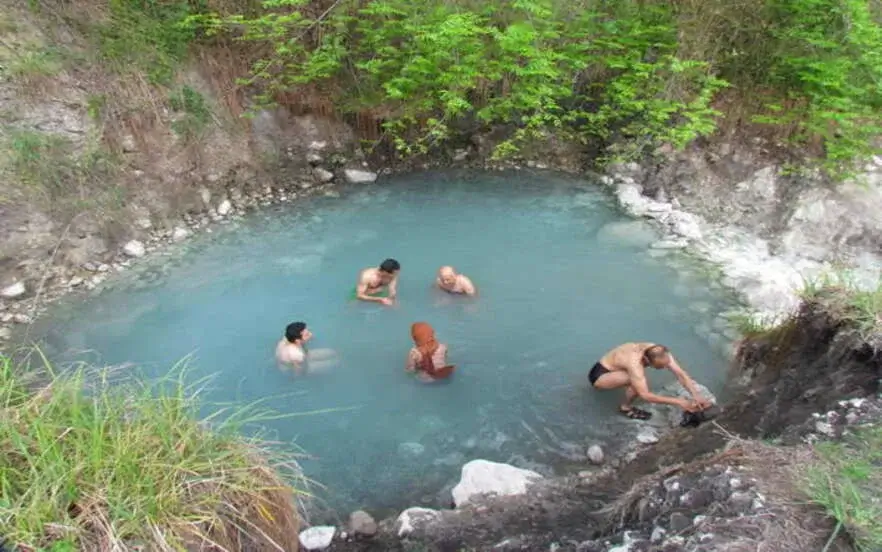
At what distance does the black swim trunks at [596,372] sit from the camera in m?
5.22

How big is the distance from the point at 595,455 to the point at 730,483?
67.5 inches

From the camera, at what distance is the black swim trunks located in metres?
5.22

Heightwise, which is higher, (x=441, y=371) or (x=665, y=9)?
(x=665, y=9)

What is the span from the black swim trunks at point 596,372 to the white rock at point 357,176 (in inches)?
192

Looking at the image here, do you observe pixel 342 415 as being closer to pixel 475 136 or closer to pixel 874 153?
pixel 475 136

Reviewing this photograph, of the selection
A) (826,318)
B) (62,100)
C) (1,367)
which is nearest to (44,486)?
(1,367)

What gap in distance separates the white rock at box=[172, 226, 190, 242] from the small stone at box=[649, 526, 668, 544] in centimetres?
665

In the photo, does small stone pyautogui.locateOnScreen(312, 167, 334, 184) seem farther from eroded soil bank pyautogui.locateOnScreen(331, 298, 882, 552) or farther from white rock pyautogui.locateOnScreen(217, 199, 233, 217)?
eroded soil bank pyautogui.locateOnScreen(331, 298, 882, 552)

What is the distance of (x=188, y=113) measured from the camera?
809 centimetres

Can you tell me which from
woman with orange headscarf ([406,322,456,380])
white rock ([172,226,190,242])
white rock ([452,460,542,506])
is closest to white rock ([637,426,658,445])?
white rock ([452,460,542,506])

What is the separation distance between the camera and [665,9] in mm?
8109

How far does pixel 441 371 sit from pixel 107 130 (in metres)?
5.48

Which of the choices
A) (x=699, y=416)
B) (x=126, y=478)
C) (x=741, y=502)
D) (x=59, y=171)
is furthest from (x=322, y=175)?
(x=741, y=502)

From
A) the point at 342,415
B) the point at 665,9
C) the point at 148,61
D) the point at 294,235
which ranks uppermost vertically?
the point at 665,9
